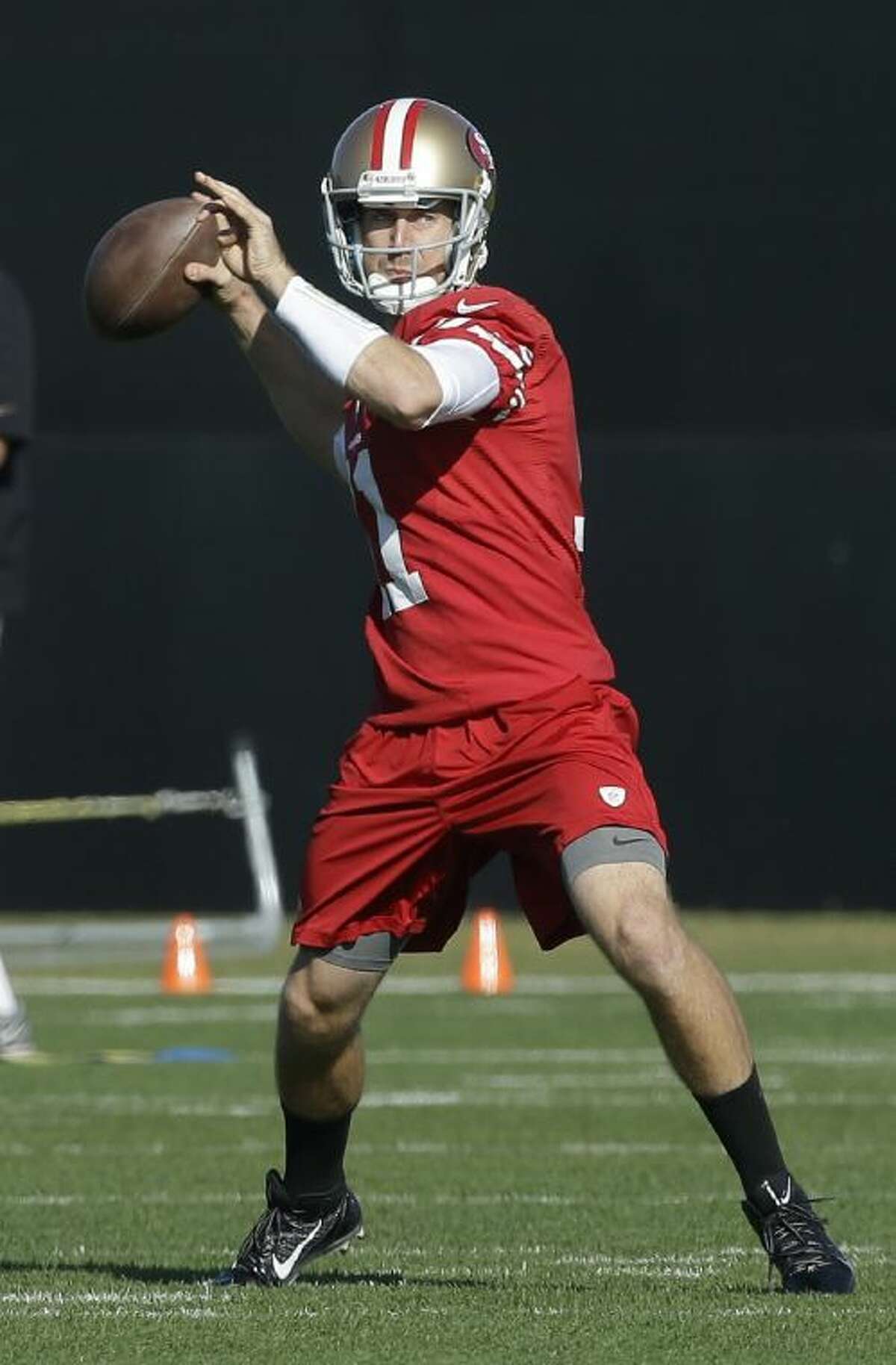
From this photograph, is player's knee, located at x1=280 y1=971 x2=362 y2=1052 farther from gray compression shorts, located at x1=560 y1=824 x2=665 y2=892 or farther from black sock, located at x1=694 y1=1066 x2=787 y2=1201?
black sock, located at x1=694 y1=1066 x2=787 y2=1201

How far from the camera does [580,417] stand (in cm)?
1684

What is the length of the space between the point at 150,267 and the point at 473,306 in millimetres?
594

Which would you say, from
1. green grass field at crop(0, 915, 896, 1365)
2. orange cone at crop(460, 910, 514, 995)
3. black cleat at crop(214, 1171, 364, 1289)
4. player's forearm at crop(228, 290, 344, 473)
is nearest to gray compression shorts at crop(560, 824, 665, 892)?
green grass field at crop(0, 915, 896, 1365)

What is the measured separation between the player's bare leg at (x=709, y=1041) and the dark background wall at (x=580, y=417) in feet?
35.2

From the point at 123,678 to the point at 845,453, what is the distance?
148 inches

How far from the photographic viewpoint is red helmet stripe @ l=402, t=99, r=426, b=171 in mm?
5785

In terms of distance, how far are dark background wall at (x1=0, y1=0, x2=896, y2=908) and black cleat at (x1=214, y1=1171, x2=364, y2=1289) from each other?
10.3 meters

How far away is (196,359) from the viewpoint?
17.0 meters

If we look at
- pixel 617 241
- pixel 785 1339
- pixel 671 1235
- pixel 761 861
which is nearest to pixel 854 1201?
pixel 671 1235

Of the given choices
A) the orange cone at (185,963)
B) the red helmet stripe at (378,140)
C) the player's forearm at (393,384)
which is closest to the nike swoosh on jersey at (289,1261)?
the player's forearm at (393,384)

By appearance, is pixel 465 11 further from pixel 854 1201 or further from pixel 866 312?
pixel 854 1201

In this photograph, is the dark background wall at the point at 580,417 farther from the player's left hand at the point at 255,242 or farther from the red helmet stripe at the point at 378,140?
the player's left hand at the point at 255,242

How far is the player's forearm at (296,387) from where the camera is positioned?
6.06 meters

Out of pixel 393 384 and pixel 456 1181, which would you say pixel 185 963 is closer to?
pixel 456 1181
